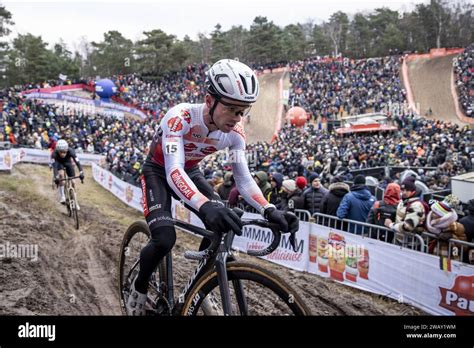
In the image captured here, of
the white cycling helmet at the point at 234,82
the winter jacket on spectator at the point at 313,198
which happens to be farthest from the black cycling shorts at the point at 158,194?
the winter jacket on spectator at the point at 313,198

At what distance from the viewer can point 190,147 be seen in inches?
167

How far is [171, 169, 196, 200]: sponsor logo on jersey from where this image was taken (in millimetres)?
3570

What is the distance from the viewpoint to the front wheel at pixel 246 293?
10.6ft

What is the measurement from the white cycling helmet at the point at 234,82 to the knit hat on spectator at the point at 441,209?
14.6 feet

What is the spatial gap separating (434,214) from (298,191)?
3.64 m

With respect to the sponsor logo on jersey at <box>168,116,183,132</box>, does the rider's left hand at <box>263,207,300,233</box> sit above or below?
below

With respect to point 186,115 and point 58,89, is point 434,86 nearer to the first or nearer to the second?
point 58,89

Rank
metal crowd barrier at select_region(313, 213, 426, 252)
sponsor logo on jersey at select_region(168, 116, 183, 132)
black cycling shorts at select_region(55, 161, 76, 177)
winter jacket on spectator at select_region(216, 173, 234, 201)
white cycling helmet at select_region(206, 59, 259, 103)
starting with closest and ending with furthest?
white cycling helmet at select_region(206, 59, 259, 103) → sponsor logo on jersey at select_region(168, 116, 183, 132) → metal crowd barrier at select_region(313, 213, 426, 252) → winter jacket on spectator at select_region(216, 173, 234, 201) → black cycling shorts at select_region(55, 161, 76, 177)

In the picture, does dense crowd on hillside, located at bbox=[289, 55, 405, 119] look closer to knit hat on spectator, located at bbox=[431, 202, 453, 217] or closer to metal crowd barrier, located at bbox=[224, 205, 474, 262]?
metal crowd barrier, located at bbox=[224, 205, 474, 262]

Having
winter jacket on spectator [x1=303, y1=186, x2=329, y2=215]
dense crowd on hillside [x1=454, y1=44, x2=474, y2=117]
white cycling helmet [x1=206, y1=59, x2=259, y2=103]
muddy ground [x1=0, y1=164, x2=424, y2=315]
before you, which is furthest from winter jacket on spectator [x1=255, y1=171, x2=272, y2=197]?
dense crowd on hillside [x1=454, y1=44, x2=474, y2=117]

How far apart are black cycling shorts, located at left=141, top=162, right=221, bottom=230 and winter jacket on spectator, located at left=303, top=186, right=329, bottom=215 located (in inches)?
219

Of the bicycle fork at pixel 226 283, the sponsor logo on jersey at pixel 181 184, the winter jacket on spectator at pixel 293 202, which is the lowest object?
the winter jacket on spectator at pixel 293 202

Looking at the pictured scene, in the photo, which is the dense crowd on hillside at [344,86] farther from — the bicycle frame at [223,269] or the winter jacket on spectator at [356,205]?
the bicycle frame at [223,269]

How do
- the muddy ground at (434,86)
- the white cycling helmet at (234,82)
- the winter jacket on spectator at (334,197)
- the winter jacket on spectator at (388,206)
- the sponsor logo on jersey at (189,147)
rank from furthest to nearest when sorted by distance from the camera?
the muddy ground at (434,86), the winter jacket on spectator at (334,197), the winter jacket on spectator at (388,206), the sponsor logo on jersey at (189,147), the white cycling helmet at (234,82)
